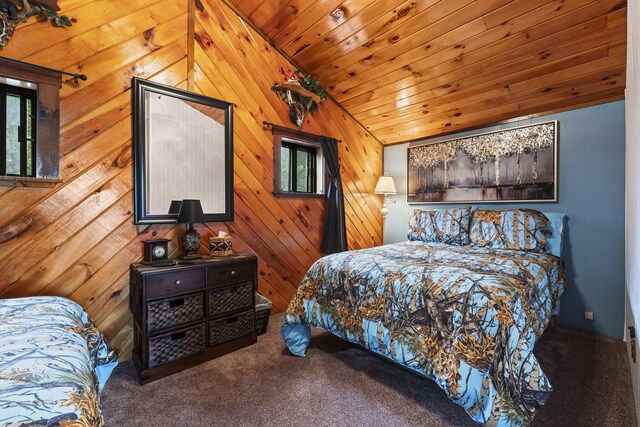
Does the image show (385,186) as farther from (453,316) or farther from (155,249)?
(155,249)

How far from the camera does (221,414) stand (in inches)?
63.6

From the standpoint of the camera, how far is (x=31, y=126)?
1.95 metres

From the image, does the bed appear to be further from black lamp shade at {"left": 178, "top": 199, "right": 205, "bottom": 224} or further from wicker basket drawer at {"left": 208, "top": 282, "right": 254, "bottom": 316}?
black lamp shade at {"left": 178, "top": 199, "right": 205, "bottom": 224}

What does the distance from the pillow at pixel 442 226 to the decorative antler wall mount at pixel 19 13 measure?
3576 millimetres

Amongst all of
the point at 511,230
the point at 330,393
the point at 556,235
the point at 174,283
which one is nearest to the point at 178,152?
the point at 174,283

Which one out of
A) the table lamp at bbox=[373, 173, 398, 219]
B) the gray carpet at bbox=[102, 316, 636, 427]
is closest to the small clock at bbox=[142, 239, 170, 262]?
the gray carpet at bbox=[102, 316, 636, 427]

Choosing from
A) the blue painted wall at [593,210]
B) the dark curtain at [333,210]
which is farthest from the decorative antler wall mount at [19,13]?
the blue painted wall at [593,210]

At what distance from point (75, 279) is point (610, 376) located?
372 centimetres

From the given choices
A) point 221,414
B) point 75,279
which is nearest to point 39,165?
point 75,279

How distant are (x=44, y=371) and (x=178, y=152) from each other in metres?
1.92

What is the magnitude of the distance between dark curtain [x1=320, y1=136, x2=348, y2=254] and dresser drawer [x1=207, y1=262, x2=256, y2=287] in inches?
49.8

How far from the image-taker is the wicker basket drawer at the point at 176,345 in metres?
1.94

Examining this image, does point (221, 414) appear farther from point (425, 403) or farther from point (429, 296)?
point (429, 296)

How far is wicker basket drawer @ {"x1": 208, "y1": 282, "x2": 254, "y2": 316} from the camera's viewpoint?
2.23 meters
